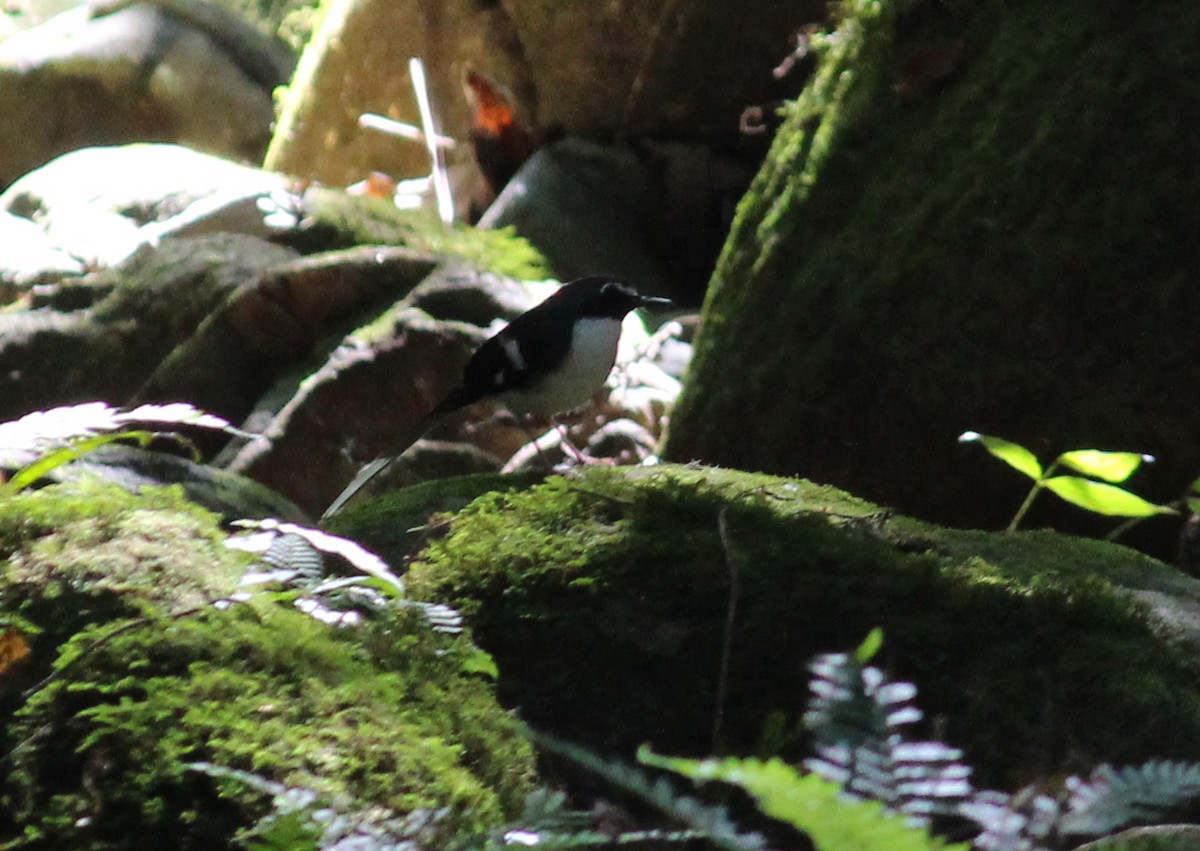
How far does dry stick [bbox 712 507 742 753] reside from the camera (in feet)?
7.09

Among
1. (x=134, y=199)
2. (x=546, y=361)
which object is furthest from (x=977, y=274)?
(x=134, y=199)

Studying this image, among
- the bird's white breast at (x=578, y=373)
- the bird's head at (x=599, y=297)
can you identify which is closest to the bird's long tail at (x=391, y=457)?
the bird's white breast at (x=578, y=373)

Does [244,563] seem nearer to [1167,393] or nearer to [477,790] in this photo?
[477,790]

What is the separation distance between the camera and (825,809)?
3.59 feet

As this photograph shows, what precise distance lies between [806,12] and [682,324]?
312cm

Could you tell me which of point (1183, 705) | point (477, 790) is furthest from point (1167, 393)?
point (477, 790)

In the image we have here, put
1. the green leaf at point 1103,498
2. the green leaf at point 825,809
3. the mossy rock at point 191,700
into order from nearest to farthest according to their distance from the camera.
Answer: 1. the green leaf at point 825,809
2. the mossy rock at point 191,700
3. the green leaf at point 1103,498

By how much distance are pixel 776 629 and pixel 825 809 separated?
50.9 inches

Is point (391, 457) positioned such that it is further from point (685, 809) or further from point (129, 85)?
point (129, 85)

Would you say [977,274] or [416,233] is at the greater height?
[977,274]

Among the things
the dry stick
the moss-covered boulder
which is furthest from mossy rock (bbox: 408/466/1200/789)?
the moss-covered boulder

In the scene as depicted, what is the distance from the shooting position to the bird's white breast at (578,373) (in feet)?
14.6

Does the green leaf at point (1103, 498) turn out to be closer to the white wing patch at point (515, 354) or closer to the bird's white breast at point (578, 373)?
the bird's white breast at point (578, 373)

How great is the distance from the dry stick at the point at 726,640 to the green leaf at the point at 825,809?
98 cm
